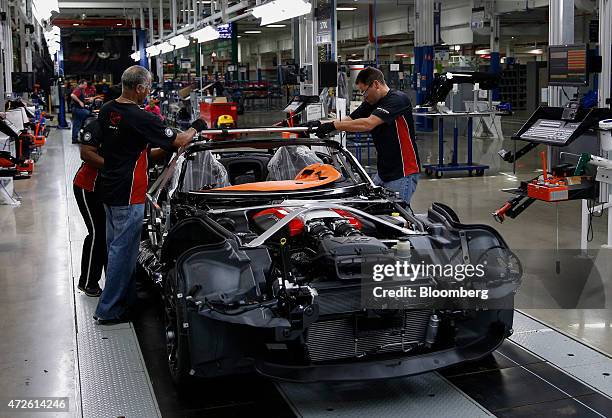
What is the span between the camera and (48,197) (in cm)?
1036

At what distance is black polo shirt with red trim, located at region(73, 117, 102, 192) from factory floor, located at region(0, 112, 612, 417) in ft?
2.74

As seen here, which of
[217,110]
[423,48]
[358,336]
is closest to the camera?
[358,336]

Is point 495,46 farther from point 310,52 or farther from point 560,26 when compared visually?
point 560,26

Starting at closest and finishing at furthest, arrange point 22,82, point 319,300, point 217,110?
point 319,300, point 22,82, point 217,110

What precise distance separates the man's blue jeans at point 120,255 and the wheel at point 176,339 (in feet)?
2.86

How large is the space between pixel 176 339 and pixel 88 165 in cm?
208

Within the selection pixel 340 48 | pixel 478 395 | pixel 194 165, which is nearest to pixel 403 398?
pixel 478 395

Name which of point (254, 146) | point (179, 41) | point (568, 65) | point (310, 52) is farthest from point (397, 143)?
point (179, 41)

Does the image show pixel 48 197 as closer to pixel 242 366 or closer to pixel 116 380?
pixel 116 380

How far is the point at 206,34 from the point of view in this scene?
16516mm

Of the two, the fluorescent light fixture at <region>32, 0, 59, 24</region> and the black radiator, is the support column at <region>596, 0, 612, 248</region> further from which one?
the fluorescent light fixture at <region>32, 0, 59, 24</region>

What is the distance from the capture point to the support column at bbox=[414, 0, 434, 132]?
18.7 meters

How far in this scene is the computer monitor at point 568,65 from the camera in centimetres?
634

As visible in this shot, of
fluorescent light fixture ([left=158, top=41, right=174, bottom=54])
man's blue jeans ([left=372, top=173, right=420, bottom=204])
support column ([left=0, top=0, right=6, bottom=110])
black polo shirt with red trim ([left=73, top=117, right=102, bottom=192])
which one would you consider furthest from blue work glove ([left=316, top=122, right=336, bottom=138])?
fluorescent light fixture ([left=158, top=41, right=174, bottom=54])
